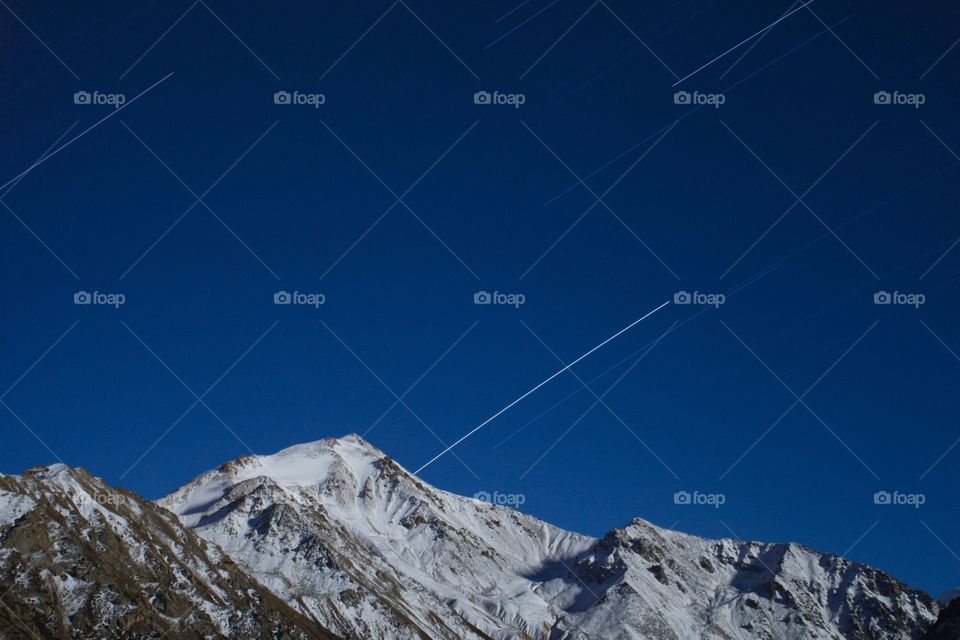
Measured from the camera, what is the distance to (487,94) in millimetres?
94688

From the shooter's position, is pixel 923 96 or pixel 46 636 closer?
pixel 923 96

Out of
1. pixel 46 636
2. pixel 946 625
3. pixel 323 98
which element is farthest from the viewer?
pixel 46 636

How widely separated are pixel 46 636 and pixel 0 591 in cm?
1358

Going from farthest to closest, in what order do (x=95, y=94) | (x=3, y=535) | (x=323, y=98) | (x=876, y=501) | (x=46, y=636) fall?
(x=3, y=535), (x=46, y=636), (x=876, y=501), (x=323, y=98), (x=95, y=94)

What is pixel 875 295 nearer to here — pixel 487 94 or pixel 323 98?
pixel 487 94

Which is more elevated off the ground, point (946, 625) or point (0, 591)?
point (946, 625)

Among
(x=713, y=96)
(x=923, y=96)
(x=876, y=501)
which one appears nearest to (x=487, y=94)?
(x=713, y=96)

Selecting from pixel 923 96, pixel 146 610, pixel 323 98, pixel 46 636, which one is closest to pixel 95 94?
pixel 323 98

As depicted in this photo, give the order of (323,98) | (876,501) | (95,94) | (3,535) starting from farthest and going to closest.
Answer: (3,535) → (876,501) → (323,98) → (95,94)

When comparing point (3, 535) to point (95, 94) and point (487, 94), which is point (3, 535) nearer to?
point (95, 94)

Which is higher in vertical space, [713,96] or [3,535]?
[713,96]

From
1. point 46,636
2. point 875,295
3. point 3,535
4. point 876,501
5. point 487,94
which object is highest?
point 487,94

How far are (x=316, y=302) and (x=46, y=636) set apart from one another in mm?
100953

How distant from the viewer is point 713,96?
97.4 metres
